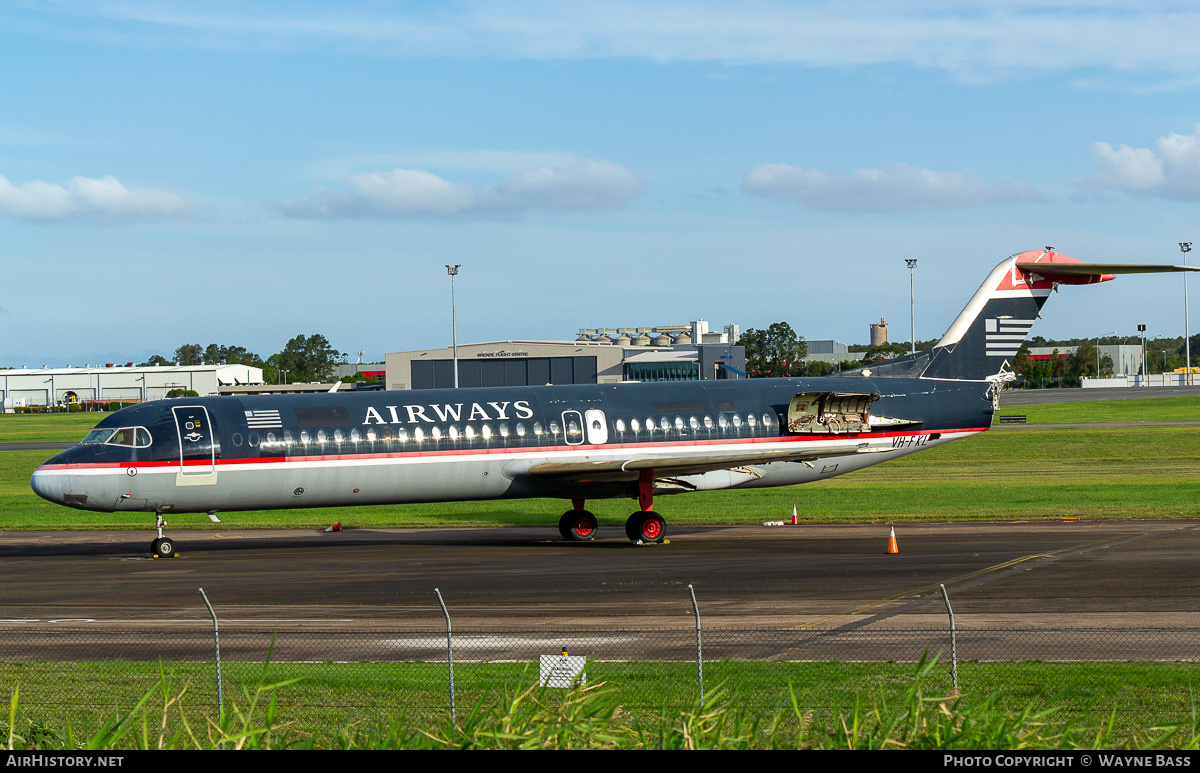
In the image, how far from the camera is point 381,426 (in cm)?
3067

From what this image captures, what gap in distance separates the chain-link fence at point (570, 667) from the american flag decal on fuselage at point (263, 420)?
1059 centimetres

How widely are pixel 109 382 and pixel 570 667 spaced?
17718cm

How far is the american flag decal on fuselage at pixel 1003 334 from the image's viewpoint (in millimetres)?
37188

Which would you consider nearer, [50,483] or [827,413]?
[50,483]

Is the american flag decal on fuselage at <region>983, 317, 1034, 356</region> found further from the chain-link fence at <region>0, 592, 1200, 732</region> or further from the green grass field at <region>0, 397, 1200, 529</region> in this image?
the chain-link fence at <region>0, 592, 1200, 732</region>

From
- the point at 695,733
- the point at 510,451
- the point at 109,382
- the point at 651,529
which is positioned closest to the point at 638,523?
the point at 651,529

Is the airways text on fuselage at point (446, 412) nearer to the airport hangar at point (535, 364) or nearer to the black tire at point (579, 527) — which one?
the black tire at point (579, 527)

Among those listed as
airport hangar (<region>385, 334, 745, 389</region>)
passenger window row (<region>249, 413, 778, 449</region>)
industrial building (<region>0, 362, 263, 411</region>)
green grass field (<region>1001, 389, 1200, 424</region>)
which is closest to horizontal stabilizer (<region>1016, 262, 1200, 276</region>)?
passenger window row (<region>249, 413, 778, 449</region>)

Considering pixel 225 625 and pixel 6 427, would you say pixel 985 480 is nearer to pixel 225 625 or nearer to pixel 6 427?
pixel 225 625

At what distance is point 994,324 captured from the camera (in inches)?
1469

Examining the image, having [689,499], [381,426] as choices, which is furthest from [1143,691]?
[689,499]

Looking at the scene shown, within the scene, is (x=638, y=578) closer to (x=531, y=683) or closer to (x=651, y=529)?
(x=651, y=529)

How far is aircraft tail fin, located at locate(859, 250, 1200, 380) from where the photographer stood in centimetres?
3678
